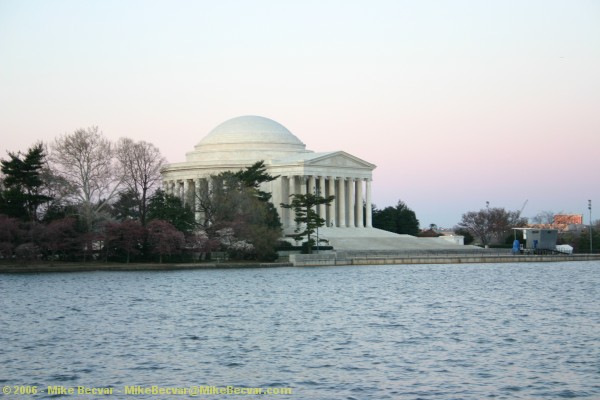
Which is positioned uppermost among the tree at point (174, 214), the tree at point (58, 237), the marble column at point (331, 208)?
the marble column at point (331, 208)

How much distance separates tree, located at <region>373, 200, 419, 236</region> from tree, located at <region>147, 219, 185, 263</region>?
56721mm

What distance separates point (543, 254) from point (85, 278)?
210ft

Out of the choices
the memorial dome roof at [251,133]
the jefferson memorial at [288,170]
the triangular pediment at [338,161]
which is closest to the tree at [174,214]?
the jefferson memorial at [288,170]

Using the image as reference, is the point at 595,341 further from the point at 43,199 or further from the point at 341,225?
the point at 341,225

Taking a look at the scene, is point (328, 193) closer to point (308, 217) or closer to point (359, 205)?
point (359, 205)

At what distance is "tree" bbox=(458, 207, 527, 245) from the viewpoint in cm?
18300

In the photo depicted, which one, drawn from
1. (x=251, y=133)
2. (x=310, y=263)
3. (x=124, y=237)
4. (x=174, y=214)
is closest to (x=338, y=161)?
(x=251, y=133)

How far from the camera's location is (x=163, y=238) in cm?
9462

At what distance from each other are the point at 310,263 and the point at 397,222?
154ft

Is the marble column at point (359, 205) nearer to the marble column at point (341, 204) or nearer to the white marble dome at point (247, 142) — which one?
the marble column at point (341, 204)

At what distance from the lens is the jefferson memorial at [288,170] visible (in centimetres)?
13312

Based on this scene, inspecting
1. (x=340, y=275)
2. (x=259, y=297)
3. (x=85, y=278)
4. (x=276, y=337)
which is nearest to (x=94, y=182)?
(x=85, y=278)

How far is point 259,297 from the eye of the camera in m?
61.8

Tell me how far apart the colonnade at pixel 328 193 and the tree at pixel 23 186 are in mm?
32875
